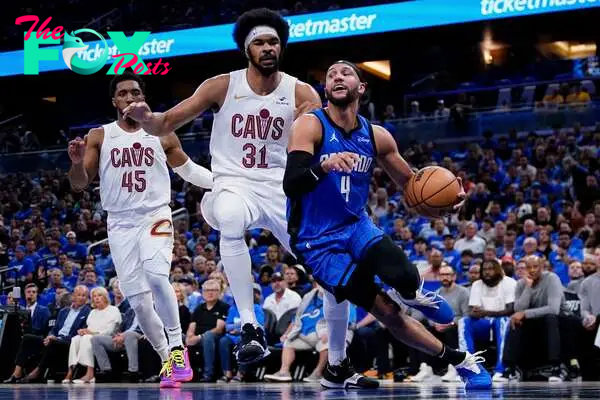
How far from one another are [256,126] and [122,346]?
6396 millimetres

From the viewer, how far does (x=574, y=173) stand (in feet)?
50.1

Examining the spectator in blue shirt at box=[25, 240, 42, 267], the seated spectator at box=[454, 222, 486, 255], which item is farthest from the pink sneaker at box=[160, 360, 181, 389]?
the spectator in blue shirt at box=[25, 240, 42, 267]

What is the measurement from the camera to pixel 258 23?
6.29 metres

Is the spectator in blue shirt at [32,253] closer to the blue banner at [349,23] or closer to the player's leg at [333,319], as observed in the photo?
the blue banner at [349,23]

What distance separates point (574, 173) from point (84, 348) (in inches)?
308

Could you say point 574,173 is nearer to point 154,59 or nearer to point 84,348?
point 84,348

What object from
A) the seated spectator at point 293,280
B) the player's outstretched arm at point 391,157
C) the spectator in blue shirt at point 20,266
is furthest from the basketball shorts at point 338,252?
the spectator in blue shirt at point 20,266

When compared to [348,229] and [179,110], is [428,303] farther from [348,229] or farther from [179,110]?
[179,110]

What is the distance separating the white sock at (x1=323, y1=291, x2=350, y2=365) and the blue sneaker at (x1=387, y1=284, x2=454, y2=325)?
23.2 inches

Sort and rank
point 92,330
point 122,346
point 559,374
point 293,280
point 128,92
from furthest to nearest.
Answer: point 92,330 < point 122,346 < point 293,280 < point 559,374 < point 128,92

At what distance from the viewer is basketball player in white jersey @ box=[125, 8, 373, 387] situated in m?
6.05

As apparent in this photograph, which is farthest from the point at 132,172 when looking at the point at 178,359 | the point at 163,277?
the point at 178,359

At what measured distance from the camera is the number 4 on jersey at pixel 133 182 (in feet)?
24.6

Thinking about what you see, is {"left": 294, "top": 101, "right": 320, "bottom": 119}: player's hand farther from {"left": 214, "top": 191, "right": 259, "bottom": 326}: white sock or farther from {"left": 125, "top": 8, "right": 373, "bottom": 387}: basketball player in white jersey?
{"left": 214, "top": 191, "right": 259, "bottom": 326}: white sock
